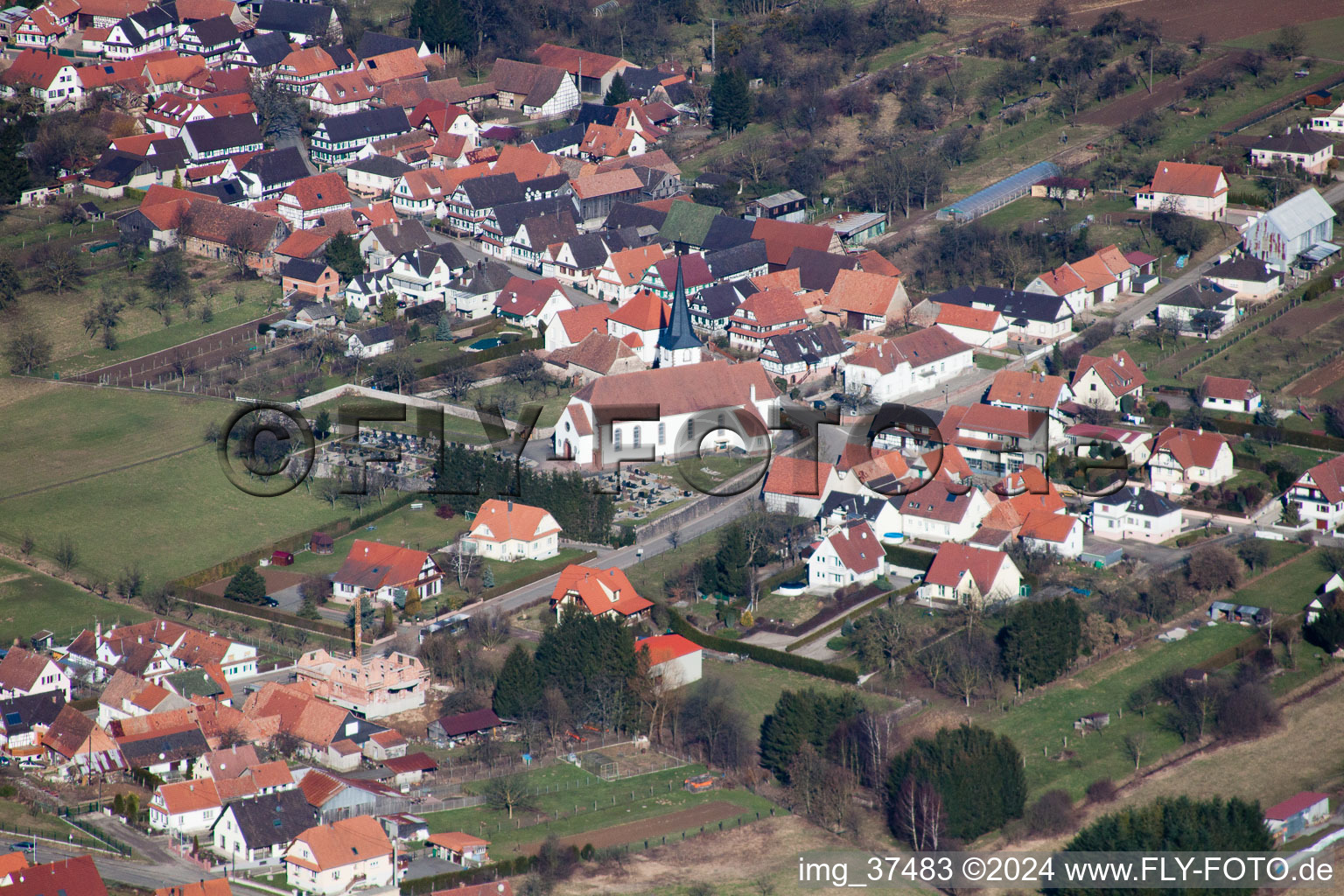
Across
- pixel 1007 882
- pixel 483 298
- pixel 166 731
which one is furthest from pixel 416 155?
pixel 1007 882

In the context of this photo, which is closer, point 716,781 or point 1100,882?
point 1100,882

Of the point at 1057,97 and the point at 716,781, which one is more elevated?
the point at 1057,97

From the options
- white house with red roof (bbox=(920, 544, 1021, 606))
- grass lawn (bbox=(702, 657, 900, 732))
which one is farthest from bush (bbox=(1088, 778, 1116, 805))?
white house with red roof (bbox=(920, 544, 1021, 606))

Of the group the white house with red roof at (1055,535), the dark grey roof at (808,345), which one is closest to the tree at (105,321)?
the dark grey roof at (808,345)

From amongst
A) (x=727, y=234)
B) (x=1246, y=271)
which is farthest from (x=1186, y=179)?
(x=727, y=234)

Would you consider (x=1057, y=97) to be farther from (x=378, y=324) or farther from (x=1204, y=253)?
(x=378, y=324)

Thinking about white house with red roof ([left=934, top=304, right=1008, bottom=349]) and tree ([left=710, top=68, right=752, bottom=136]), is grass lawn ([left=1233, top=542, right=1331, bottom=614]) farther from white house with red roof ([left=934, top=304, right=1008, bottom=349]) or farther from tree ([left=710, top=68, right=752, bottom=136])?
tree ([left=710, top=68, right=752, bottom=136])

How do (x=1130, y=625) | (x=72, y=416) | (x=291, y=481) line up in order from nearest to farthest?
(x=1130, y=625) < (x=291, y=481) < (x=72, y=416)

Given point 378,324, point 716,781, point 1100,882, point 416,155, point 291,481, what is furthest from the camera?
point 416,155
